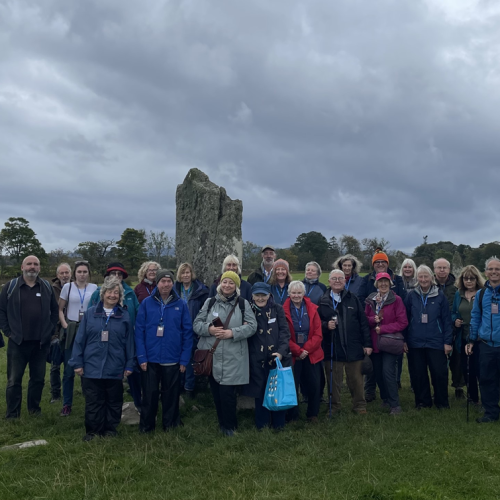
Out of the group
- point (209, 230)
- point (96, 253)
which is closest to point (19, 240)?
point (96, 253)

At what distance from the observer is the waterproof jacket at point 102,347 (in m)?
5.94

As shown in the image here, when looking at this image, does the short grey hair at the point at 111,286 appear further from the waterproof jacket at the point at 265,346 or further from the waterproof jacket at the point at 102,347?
the waterproof jacket at the point at 265,346

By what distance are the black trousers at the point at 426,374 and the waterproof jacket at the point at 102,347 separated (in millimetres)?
4505

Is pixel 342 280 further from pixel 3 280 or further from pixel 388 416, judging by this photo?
pixel 3 280

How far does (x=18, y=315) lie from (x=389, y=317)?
5.85 metres

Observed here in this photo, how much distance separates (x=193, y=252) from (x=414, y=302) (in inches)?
176

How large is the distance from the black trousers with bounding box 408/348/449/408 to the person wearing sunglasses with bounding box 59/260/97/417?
213 inches

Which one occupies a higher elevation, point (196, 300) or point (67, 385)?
point (196, 300)

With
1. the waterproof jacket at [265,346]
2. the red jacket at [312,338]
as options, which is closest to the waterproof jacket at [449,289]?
the red jacket at [312,338]

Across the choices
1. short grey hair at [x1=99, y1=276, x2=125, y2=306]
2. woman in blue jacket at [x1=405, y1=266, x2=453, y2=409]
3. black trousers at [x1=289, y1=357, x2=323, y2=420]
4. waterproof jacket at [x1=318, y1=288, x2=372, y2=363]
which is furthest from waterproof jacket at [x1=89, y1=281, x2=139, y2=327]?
woman in blue jacket at [x1=405, y1=266, x2=453, y2=409]

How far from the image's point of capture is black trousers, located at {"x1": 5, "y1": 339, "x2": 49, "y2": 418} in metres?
6.94

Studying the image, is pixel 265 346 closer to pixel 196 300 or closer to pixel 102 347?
pixel 196 300

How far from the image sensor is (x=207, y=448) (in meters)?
5.55

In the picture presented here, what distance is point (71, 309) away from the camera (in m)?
7.38
